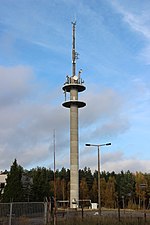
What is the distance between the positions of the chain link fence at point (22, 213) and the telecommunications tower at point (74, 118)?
1719 inches

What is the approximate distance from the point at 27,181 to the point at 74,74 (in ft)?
82.0

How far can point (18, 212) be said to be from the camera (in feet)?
68.5

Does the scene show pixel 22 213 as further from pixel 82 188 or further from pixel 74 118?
pixel 82 188

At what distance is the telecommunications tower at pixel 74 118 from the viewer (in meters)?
67.8

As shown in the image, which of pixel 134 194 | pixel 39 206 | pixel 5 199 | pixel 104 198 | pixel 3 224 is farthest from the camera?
pixel 134 194

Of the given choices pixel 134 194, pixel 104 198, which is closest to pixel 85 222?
pixel 104 198

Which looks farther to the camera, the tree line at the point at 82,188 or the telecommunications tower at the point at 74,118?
the telecommunications tower at the point at 74,118

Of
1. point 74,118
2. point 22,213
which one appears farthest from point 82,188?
point 22,213

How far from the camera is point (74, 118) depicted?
231 ft

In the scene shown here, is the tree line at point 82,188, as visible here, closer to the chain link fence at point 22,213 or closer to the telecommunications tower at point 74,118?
the telecommunications tower at point 74,118

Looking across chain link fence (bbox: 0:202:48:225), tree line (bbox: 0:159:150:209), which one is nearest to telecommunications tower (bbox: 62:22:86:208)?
tree line (bbox: 0:159:150:209)

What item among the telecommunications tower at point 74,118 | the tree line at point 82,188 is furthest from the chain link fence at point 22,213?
the telecommunications tower at point 74,118

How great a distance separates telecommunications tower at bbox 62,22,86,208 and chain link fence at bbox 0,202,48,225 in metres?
43.7

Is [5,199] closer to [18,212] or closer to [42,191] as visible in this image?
[42,191]
